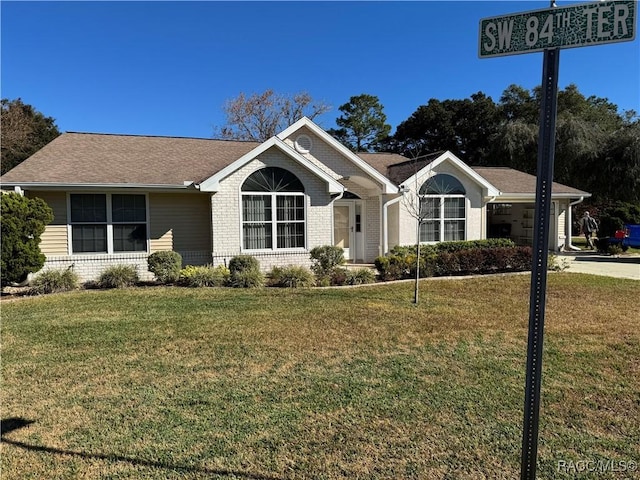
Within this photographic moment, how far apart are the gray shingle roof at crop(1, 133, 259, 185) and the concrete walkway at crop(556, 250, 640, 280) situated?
42.4ft

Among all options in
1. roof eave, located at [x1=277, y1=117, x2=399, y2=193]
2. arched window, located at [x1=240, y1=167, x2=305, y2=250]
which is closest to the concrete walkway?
roof eave, located at [x1=277, y1=117, x2=399, y2=193]

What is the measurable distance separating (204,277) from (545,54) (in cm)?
1041

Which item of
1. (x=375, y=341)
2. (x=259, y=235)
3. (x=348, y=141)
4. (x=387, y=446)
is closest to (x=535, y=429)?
(x=387, y=446)

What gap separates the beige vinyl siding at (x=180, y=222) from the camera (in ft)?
45.2

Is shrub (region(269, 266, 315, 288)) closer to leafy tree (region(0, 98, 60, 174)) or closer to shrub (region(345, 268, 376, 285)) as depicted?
shrub (region(345, 268, 376, 285))

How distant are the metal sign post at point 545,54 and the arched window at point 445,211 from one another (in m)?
14.7

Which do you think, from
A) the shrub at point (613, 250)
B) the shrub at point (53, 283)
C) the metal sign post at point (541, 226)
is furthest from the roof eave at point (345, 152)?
the metal sign post at point (541, 226)

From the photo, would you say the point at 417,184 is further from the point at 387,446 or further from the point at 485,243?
the point at 387,446

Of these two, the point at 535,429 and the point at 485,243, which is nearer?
the point at 535,429

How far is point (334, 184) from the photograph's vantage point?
1410 centimetres

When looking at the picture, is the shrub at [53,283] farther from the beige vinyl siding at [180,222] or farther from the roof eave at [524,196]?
the roof eave at [524,196]

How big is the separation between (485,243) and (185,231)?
10.2 meters

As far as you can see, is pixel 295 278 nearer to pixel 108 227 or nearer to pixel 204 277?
pixel 204 277

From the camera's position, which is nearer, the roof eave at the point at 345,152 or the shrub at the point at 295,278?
the shrub at the point at 295,278
